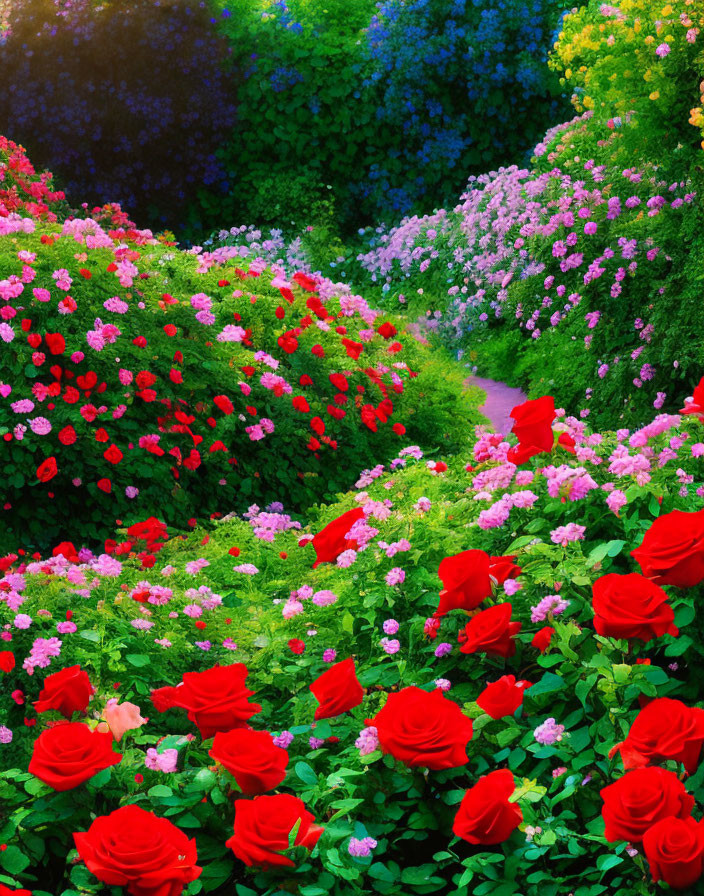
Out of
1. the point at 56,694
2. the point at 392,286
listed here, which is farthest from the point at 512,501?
the point at 392,286

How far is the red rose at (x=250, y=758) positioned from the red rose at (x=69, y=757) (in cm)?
21

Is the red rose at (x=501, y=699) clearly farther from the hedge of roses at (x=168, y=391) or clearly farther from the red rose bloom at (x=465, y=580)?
the hedge of roses at (x=168, y=391)

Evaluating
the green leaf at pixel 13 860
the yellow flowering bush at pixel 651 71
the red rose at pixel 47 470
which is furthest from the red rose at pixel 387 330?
the green leaf at pixel 13 860

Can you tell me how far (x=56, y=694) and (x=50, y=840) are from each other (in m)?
0.31

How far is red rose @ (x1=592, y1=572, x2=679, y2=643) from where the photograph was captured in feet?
6.43

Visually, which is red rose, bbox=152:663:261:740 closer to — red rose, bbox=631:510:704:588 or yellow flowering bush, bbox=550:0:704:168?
red rose, bbox=631:510:704:588

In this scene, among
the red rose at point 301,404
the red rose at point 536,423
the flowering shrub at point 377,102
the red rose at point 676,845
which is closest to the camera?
the red rose at point 676,845

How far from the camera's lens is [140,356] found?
4.83 meters

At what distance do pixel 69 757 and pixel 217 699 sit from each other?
12.1 inches

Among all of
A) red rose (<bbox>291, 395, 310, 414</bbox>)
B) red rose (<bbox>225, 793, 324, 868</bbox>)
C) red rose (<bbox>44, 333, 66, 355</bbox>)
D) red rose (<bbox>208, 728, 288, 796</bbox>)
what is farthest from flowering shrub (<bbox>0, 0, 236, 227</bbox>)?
red rose (<bbox>225, 793, 324, 868</bbox>)

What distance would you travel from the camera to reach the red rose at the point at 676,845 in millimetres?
1600

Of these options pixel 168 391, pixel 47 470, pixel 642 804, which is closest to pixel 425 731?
pixel 642 804

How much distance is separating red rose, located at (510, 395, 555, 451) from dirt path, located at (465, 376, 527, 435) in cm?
353

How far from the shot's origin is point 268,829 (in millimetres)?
1771
